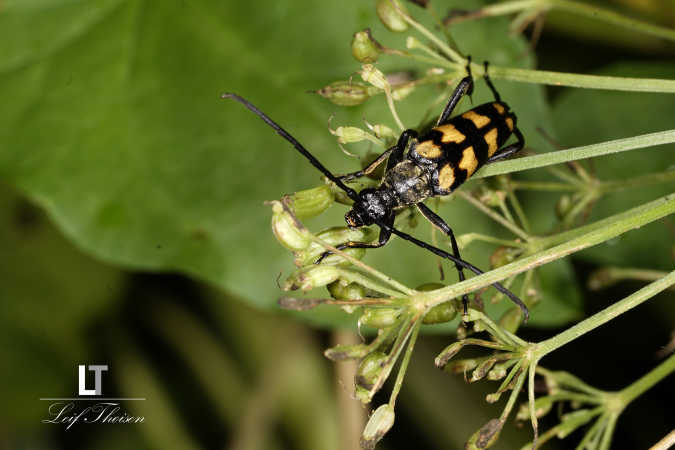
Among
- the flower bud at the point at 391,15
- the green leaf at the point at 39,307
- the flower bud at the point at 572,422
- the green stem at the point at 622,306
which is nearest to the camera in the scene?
the green stem at the point at 622,306

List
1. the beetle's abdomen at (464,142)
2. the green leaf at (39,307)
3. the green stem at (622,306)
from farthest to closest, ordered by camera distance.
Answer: the green leaf at (39,307), the beetle's abdomen at (464,142), the green stem at (622,306)

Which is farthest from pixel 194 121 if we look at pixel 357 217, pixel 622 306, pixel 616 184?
pixel 622 306

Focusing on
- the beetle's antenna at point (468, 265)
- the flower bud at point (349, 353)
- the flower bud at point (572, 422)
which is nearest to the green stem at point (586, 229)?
the beetle's antenna at point (468, 265)

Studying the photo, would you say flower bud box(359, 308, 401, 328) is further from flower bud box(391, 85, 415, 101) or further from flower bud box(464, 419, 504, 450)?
flower bud box(391, 85, 415, 101)

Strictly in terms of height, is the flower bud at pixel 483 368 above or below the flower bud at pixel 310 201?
below

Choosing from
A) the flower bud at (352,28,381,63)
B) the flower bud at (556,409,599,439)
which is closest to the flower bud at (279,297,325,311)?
the flower bud at (352,28,381,63)

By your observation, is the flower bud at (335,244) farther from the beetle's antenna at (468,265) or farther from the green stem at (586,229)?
the green stem at (586,229)

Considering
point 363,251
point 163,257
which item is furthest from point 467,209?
point 163,257
